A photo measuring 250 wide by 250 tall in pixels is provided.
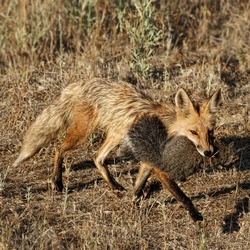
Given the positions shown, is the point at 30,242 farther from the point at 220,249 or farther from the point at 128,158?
the point at 128,158

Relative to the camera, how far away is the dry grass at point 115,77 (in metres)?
5.86

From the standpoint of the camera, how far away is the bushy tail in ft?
23.6

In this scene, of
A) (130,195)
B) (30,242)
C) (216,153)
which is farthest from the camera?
(130,195)

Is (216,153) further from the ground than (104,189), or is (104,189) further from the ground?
(216,153)

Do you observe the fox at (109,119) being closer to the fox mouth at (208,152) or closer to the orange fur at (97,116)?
the orange fur at (97,116)

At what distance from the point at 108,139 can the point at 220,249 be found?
6.34 ft

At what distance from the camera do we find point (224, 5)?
11.0 m

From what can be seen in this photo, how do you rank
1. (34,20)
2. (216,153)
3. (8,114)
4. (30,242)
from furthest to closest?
(34,20), (8,114), (216,153), (30,242)

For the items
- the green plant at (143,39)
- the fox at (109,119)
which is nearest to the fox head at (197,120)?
the fox at (109,119)

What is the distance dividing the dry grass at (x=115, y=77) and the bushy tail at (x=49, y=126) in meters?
0.25

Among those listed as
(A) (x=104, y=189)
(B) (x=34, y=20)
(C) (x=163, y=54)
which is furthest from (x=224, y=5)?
(A) (x=104, y=189)

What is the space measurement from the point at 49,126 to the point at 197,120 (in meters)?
1.69

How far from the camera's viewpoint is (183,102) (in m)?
6.68

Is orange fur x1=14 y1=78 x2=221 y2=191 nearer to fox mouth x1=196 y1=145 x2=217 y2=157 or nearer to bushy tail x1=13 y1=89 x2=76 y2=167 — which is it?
bushy tail x1=13 y1=89 x2=76 y2=167
